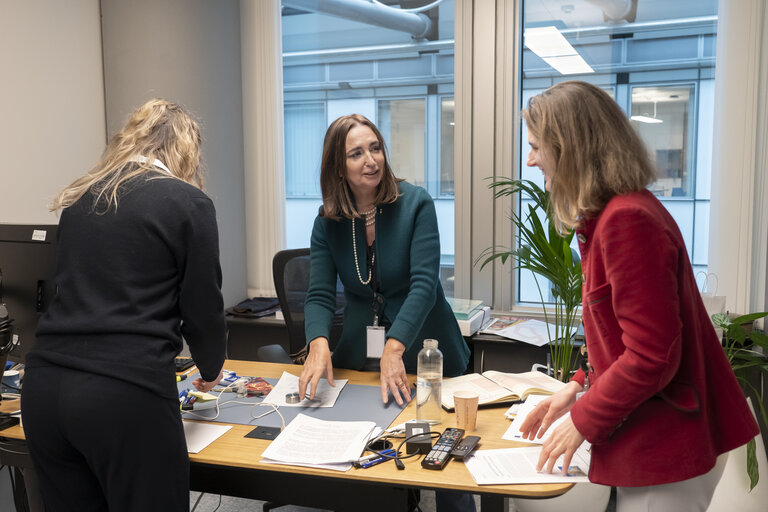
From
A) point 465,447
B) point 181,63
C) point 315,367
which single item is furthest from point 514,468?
point 181,63

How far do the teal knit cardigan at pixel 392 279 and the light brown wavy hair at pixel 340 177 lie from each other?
0.11 feet

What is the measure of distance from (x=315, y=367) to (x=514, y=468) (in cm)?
71

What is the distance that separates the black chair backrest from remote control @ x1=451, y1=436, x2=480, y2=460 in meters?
Result: 1.36

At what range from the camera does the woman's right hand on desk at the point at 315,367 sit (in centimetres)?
191

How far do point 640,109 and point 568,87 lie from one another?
235 centimetres

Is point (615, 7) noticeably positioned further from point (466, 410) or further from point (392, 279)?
point (466, 410)

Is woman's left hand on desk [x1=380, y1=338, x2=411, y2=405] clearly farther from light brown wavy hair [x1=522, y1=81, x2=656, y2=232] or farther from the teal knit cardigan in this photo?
light brown wavy hair [x1=522, y1=81, x2=656, y2=232]

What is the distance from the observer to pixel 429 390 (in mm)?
1730

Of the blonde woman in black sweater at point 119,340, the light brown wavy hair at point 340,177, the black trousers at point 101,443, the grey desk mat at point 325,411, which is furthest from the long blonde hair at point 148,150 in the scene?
the grey desk mat at point 325,411

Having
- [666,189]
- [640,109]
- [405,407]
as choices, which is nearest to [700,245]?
[666,189]

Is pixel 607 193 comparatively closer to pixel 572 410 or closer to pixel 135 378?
pixel 572 410

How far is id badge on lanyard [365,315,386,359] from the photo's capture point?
205 centimetres

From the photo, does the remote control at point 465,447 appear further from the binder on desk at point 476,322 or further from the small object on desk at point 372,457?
the binder on desk at point 476,322

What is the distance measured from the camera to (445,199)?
3.71 meters
